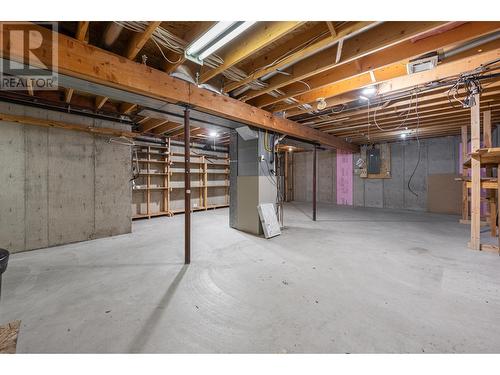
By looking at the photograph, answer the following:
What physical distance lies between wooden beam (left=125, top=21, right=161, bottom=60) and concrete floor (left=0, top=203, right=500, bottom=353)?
85.8 inches

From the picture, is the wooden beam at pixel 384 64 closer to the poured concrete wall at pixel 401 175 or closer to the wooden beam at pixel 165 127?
the wooden beam at pixel 165 127

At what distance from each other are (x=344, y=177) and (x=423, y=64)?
627cm

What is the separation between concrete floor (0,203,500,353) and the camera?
1.28 m

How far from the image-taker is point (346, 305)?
1.65 metres

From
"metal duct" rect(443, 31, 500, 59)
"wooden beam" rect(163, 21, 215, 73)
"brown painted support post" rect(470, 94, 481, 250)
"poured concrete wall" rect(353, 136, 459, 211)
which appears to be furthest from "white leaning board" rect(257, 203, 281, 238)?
"poured concrete wall" rect(353, 136, 459, 211)

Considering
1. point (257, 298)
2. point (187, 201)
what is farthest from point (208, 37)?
point (257, 298)

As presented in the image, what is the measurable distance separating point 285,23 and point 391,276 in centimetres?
258

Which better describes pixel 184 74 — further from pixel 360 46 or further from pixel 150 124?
pixel 150 124

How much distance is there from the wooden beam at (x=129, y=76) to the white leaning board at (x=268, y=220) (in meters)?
1.52

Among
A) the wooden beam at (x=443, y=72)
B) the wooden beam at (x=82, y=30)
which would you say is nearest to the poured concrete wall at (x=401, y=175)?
the wooden beam at (x=443, y=72)

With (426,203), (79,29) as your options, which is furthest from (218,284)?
(426,203)

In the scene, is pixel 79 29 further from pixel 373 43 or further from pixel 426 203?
pixel 426 203

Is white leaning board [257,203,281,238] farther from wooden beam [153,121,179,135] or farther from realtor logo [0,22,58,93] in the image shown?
realtor logo [0,22,58,93]

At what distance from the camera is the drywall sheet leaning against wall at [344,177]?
26.0ft
